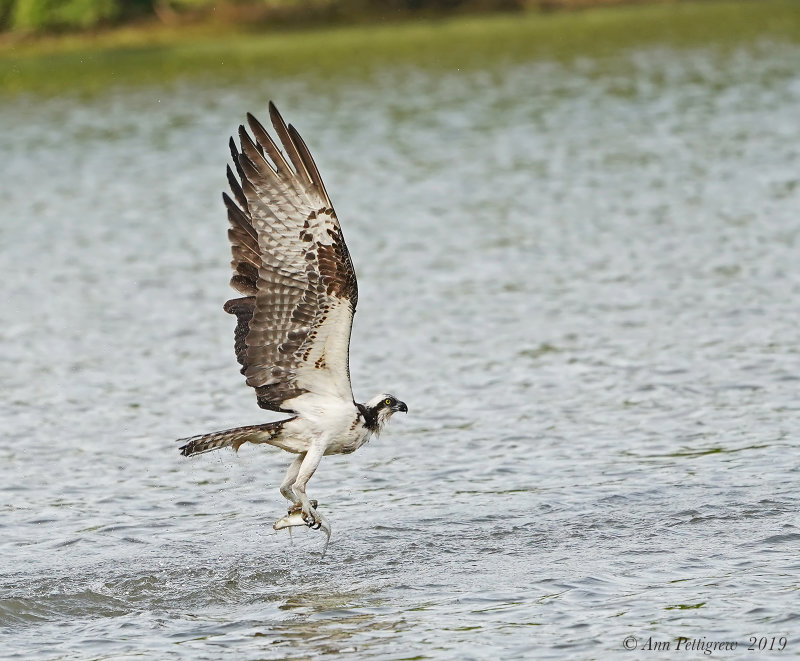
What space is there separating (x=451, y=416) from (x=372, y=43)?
122 feet

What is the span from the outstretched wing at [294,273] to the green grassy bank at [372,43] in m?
32.6

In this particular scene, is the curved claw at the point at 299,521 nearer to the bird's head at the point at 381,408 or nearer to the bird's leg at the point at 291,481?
the bird's leg at the point at 291,481

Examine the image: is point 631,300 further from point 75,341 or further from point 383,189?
point 383,189

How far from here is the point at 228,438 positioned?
906 centimetres

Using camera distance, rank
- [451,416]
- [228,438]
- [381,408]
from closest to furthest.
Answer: [228,438], [381,408], [451,416]

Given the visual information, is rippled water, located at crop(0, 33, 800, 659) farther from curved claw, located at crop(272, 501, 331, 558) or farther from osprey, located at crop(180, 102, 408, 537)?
osprey, located at crop(180, 102, 408, 537)

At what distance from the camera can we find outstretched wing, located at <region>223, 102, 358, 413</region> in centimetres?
869

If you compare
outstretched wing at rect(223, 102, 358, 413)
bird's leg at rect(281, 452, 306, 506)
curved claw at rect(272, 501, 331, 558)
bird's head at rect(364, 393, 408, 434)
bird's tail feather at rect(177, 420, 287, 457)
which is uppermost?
outstretched wing at rect(223, 102, 358, 413)

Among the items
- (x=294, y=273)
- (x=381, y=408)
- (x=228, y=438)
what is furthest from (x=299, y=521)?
(x=294, y=273)

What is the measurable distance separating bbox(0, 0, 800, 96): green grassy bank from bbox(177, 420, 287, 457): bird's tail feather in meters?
32.5

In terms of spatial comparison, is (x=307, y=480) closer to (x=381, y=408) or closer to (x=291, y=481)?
(x=291, y=481)

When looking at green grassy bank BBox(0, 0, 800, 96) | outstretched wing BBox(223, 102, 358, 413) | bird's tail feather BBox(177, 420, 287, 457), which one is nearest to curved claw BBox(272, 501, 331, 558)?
bird's tail feather BBox(177, 420, 287, 457)

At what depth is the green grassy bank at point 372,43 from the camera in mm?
42469

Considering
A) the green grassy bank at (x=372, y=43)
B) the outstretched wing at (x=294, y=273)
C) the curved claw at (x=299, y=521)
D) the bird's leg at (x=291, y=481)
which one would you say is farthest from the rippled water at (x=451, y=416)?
the green grassy bank at (x=372, y=43)
